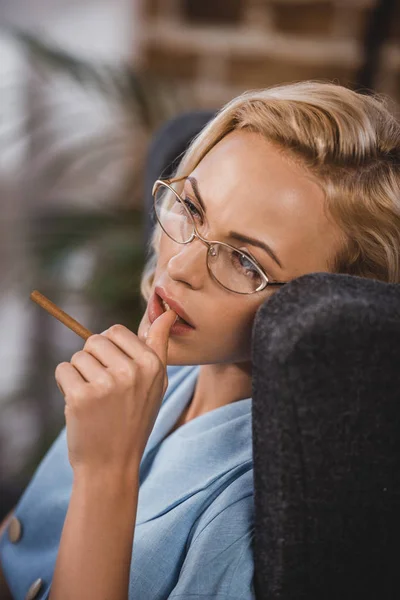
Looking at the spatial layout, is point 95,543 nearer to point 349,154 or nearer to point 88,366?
point 88,366

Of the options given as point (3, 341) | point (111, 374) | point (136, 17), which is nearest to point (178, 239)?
point (111, 374)

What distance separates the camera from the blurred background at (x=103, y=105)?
163 cm

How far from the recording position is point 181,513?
772 millimetres

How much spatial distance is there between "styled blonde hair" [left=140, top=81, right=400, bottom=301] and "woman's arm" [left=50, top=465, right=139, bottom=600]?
36cm

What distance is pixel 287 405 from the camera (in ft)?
1.88

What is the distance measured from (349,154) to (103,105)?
4.16 feet

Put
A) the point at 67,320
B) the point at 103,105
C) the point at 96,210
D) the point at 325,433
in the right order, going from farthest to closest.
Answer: the point at 103,105 < the point at 96,210 < the point at 67,320 < the point at 325,433

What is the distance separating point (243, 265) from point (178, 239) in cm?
10

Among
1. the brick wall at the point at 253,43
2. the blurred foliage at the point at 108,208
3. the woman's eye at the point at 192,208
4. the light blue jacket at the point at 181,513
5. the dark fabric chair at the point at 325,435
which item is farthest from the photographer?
the brick wall at the point at 253,43

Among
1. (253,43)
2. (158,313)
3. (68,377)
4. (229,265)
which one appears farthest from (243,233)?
(253,43)

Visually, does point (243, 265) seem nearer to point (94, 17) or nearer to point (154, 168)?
point (154, 168)

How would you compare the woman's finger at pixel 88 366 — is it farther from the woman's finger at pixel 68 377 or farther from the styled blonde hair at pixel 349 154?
the styled blonde hair at pixel 349 154

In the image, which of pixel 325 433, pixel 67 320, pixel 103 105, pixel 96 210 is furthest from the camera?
pixel 103 105

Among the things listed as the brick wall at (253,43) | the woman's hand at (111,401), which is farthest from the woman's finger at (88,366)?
the brick wall at (253,43)
